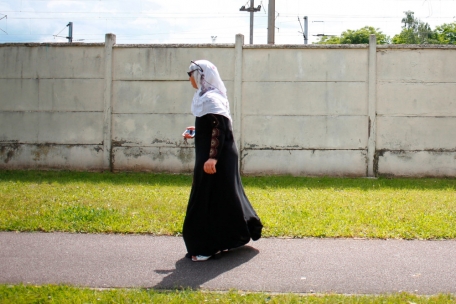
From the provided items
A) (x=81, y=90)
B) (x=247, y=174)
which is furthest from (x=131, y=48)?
(x=247, y=174)

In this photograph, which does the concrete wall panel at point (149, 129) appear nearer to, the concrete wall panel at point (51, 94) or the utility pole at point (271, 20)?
the concrete wall panel at point (51, 94)

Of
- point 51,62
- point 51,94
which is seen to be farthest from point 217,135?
point 51,62

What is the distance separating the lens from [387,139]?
11766 millimetres

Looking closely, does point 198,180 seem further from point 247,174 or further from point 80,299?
point 247,174

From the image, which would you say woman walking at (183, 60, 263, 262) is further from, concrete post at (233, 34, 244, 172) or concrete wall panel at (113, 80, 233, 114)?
concrete wall panel at (113, 80, 233, 114)

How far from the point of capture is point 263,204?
8234 mm

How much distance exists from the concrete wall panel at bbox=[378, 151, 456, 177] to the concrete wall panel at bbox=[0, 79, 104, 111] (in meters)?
6.17

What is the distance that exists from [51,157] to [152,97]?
8.51 ft

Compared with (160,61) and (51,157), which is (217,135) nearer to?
(160,61)

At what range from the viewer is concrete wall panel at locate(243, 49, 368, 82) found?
11.8 m

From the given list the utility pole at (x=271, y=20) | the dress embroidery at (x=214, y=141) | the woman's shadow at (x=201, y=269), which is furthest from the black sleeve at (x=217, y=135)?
the utility pole at (x=271, y=20)

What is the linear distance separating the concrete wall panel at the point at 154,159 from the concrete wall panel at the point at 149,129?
129mm

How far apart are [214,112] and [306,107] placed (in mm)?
6895

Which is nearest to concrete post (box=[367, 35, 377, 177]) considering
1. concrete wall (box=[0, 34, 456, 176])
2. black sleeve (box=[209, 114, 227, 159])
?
concrete wall (box=[0, 34, 456, 176])
